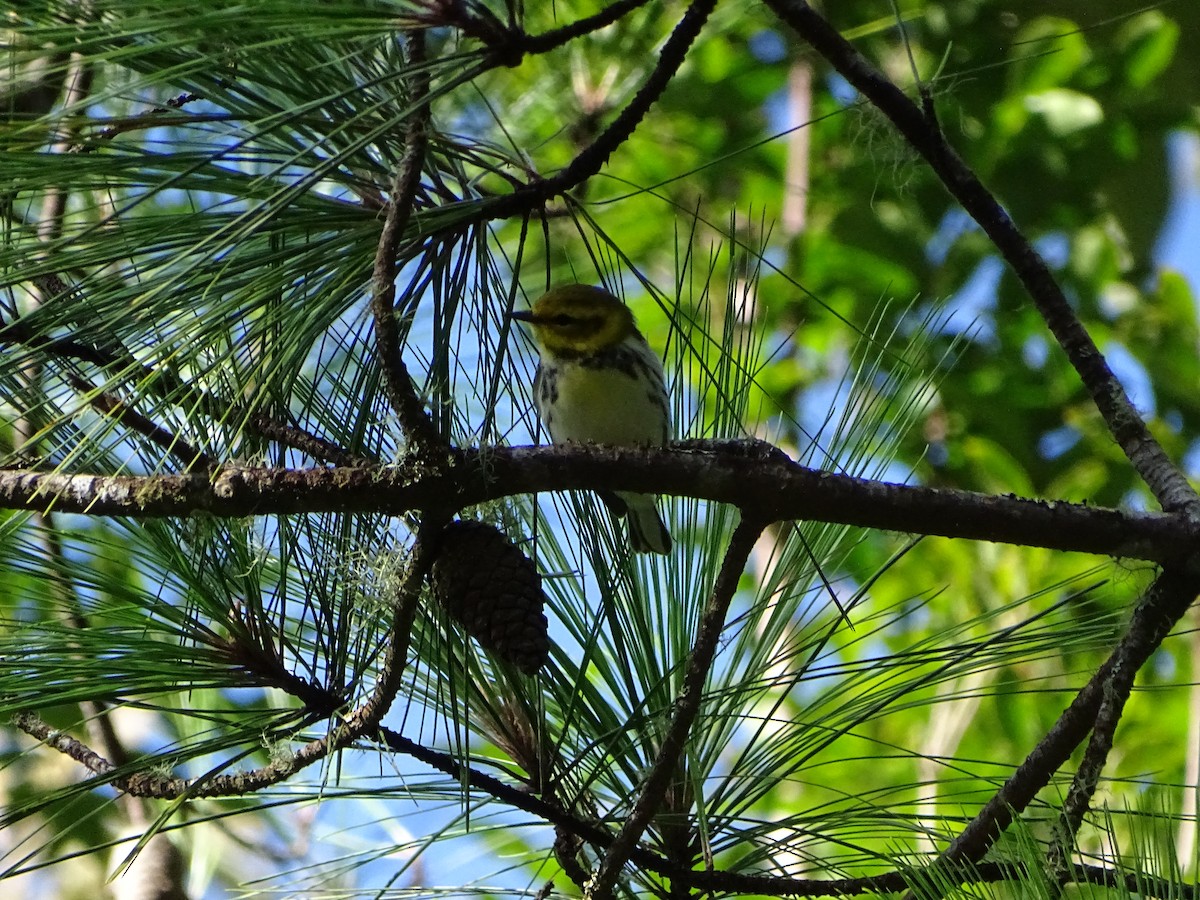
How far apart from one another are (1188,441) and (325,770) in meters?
1.79

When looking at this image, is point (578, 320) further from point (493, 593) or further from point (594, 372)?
point (493, 593)

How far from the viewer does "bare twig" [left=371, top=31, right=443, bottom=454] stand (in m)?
0.75

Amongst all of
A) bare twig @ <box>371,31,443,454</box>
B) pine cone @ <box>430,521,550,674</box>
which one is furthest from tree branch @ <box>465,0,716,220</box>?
pine cone @ <box>430,521,550,674</box>

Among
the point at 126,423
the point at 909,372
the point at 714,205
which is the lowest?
the point at 126,423

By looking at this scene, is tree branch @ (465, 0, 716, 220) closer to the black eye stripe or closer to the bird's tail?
the bird's tail

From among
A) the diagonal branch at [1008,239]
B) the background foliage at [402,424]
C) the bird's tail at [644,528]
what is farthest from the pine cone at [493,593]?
the diagonal branch at [1008,239]

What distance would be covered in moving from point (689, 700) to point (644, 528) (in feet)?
1.46

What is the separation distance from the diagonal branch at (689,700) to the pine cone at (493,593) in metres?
0.12

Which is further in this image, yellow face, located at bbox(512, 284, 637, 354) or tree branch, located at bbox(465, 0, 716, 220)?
yellow face, located at bbox(512, 284, 637, 354)

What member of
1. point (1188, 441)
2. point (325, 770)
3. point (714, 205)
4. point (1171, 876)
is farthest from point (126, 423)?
point (714, 205)

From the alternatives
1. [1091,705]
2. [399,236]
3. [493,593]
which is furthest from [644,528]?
[399,236]

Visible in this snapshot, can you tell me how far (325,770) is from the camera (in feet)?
3.05

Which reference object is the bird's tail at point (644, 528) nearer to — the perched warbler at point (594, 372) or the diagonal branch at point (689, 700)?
the perched warbler at point (594, 372)

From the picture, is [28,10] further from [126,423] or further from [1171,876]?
[1171,876]
